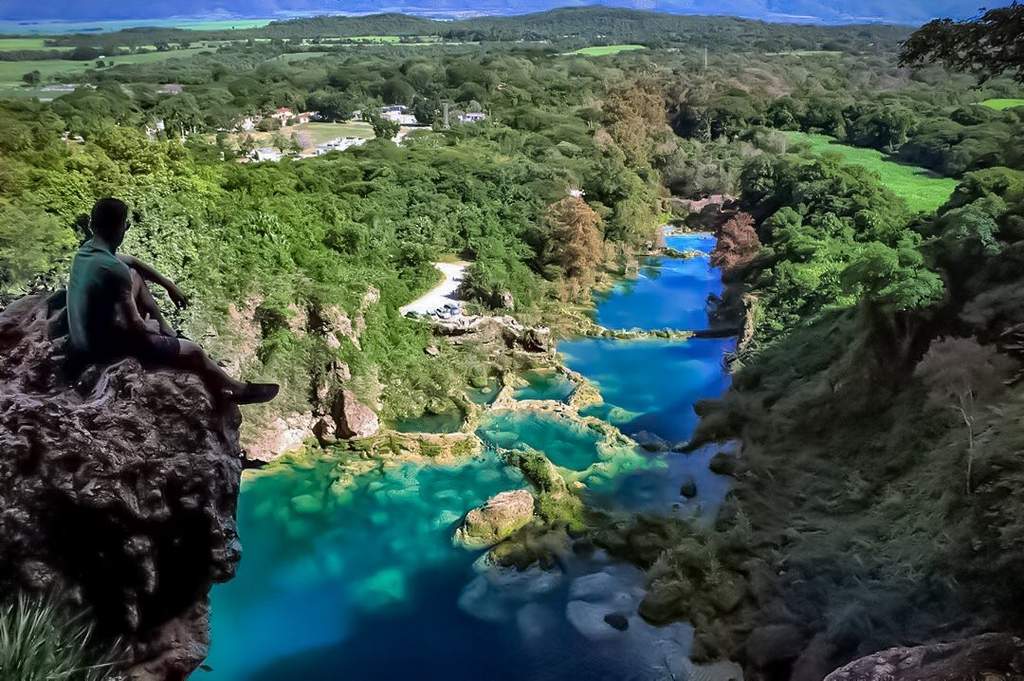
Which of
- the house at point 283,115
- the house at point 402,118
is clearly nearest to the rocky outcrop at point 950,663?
the house at point 283,115

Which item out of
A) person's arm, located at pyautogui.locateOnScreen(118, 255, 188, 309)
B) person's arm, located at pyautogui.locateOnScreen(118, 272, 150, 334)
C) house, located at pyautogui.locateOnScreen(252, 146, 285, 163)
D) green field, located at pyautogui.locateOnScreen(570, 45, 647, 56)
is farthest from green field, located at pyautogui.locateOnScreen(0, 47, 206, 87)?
green field, located at pyautogui.locateOnScreen(570, 45, 647, 56)

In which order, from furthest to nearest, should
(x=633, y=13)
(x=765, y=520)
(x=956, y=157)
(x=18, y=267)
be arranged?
(x=633, y=13), (x=956, y=157), (x=18, y=267), (x=765, y=520)

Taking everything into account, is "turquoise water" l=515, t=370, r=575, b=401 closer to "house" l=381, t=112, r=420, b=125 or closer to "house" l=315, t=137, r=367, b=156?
"house" l=315, t=137, r=367, b=156

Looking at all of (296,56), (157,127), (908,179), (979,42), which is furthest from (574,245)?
(296,56)

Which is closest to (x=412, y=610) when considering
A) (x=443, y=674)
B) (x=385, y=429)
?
(x=443, y=674)

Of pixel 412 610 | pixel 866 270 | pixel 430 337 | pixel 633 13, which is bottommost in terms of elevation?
pixel 412 610

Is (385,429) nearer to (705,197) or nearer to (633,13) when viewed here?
(705,197)

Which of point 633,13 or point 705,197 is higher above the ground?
point 633,13
